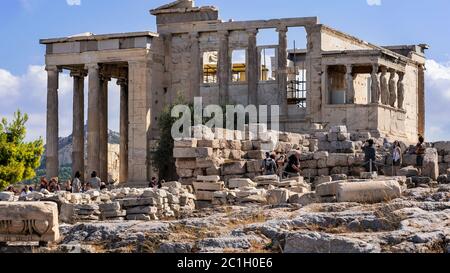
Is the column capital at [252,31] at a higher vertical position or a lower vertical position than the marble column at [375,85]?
higher

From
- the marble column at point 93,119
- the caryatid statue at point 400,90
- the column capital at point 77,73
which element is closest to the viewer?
the caryatid statue at point 400,90

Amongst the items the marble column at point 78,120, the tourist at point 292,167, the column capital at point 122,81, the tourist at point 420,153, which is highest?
the column capital at point 122,81

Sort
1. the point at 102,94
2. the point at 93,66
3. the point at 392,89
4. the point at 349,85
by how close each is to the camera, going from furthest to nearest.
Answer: the point at 102,94, the point at 93,66, the point at 392,89, the point at 349,85

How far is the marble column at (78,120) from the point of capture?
169ft

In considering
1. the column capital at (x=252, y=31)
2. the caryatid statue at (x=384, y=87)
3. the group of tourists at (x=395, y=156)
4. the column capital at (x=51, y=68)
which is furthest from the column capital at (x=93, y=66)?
the group of tourists at (x=395, y=156)

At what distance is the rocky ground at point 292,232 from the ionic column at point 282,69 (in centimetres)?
3008

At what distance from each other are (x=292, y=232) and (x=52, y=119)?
36.8 meters

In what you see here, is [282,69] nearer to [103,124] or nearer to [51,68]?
[103,124]

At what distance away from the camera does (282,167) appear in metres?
29.3

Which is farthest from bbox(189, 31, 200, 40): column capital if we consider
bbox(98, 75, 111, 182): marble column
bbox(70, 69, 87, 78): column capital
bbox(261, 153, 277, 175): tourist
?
bbox(261, 153, 277, 175): tourist

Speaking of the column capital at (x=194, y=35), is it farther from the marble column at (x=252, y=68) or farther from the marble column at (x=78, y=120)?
the marble column at (x=78, y=120)

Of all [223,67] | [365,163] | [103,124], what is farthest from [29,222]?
[103,124]

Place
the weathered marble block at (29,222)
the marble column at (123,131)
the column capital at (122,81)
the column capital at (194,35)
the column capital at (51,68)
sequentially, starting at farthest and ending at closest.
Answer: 1. the column capital at (122,81)
2. the marble column at (123,131)
3. the column capital at (51,68)
4. the column capital at (194,35)
5. the weathered marble block at (29,222)

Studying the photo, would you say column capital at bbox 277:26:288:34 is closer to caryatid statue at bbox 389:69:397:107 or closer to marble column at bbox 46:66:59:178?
caryatid statue at bbox 389:69:397:107
